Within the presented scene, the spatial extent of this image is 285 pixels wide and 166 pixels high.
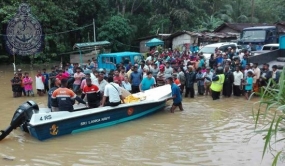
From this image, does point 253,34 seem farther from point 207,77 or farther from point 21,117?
point 21,117

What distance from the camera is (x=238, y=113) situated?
10.5 metres

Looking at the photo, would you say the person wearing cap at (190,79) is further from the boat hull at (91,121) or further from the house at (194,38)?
the house at (194,38)

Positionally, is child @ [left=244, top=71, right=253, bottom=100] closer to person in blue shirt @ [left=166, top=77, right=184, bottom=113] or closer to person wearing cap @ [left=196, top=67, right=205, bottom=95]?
person wearing cap @ [left=196, top=67, right=205, bottom=95]

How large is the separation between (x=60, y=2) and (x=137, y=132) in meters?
21.5

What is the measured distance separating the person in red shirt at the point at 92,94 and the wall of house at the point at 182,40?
59.0ft

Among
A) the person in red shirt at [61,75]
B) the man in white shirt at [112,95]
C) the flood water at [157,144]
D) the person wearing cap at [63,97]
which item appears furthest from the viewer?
the person in red shirt at [61,75]

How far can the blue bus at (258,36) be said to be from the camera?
2186 centimetres

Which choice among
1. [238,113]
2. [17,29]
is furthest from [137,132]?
[17,29]

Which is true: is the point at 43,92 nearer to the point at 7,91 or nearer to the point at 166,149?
the point at 7,91

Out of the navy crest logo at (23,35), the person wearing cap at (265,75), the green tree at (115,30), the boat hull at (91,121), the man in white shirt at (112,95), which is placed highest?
the green tree at (115,30)

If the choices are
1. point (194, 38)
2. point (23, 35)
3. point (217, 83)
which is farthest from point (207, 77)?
point (194, 38)

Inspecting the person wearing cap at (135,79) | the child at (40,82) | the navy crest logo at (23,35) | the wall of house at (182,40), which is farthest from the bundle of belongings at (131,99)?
the wall of house at (182,40)

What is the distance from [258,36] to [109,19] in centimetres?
1236

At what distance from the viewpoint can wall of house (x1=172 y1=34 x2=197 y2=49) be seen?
26.5 metres
